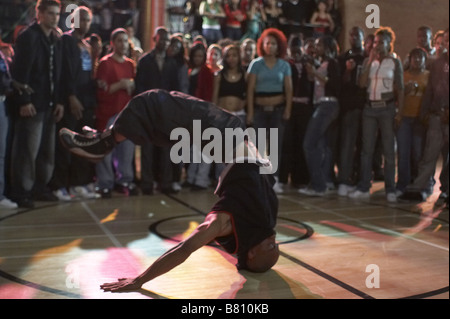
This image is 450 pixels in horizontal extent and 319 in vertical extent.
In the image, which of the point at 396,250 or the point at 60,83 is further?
the point at 60,83

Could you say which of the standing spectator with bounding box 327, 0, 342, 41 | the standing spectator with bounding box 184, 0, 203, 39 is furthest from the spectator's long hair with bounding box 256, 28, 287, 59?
the standing spectator with bounding box 184, 0, 203, 39

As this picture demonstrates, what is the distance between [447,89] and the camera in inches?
129

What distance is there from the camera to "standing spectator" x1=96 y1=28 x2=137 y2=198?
351 cm

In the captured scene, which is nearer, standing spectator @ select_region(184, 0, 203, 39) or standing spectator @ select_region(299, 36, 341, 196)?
standing spectator @ select_region(299, 36, 341, 196)

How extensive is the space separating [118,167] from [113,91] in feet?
1.84

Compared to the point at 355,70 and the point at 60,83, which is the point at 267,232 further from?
the point at 60,83

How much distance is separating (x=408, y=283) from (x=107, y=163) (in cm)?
227

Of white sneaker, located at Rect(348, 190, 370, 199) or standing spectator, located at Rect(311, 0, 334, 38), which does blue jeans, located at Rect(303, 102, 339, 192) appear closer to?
white sneaker, located at Rect(348, 190, 370, 199)

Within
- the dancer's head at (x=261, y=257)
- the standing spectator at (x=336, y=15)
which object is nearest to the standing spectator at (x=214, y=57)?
the dancer's head at (x=261, y=257)

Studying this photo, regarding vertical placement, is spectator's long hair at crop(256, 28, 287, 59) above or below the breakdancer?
above

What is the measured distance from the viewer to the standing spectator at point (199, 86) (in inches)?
152

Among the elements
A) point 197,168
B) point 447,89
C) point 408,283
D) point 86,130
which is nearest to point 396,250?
point 408,283

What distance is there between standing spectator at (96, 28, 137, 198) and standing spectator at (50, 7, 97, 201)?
0.07 metres

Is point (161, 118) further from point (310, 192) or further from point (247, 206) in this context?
point (310, 192)
